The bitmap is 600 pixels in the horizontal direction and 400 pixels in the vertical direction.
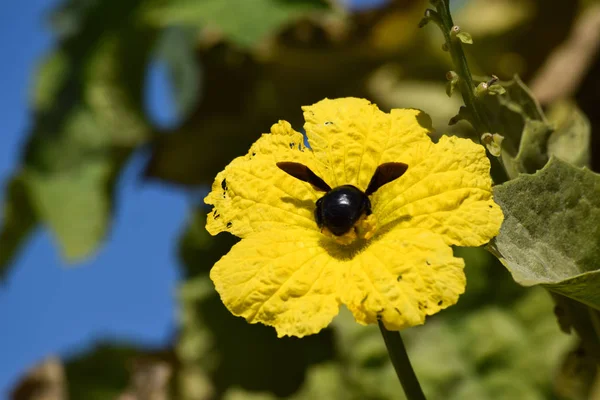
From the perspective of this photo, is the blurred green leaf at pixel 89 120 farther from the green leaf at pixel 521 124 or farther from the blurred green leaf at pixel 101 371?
the green leaf at pixel 521 124

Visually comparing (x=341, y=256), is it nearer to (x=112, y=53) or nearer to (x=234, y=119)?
(x=234, y=119)

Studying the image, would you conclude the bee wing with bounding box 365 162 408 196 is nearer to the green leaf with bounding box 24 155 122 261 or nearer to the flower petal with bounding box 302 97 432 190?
the flower petal with bounding box 302 97 432 190

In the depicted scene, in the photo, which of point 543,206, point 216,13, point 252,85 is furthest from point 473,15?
point 543,206

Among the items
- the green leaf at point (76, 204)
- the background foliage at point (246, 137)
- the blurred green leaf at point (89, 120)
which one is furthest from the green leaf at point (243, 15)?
the green leaf at point (76, 204)

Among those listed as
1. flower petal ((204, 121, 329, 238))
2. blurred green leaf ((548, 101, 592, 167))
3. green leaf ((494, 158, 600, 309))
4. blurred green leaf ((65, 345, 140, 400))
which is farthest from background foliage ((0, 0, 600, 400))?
flower petal ((204, 121, 329, 238))

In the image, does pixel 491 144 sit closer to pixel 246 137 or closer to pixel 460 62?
pixel 460 62
